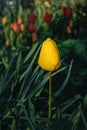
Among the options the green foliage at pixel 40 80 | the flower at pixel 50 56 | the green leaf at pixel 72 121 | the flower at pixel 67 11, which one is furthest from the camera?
the flower at pixel 67 11

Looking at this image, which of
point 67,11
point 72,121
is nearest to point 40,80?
point 72,121

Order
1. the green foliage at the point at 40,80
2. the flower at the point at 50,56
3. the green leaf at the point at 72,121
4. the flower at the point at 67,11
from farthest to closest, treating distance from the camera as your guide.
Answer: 1. the flower at the point at 67,11
2. the green foliage at the point at 40,80
3. the green leaf at the point at 72,121
4. the flower at the point at 50,56

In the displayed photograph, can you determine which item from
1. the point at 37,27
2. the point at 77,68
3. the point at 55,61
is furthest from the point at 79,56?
the point at 55,61

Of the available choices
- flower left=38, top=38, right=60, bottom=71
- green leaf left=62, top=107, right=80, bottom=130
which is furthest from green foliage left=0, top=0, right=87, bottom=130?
flower left=38, top=38, right=60, bottom=71

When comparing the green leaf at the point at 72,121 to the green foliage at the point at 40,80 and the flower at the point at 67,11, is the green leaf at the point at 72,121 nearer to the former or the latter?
the green foliage at the point at 40,80

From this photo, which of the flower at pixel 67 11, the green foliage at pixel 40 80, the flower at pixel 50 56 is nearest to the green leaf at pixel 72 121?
the green foliage at pixel 40 80

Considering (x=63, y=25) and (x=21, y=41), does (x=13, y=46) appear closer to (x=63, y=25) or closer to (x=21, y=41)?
(x=21, y=41)

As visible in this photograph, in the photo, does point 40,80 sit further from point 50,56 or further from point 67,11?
point 67,11

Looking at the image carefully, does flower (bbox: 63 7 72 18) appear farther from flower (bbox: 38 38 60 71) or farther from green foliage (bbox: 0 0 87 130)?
flower (bbox: 38 38 60 71)

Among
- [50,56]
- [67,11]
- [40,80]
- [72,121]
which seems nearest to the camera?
[50,56]

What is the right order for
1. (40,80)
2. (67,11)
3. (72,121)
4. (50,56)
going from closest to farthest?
(50,56), (72,121), (40,80), (67,11)

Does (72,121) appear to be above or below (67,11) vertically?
above
